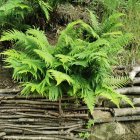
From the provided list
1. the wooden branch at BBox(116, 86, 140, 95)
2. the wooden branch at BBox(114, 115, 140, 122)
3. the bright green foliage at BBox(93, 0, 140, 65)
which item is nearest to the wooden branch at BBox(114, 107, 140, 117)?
the wooden branch at BBox(114, 115, 140, 122)

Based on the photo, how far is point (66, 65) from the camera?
543 centimetres

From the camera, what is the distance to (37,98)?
568 centimetres

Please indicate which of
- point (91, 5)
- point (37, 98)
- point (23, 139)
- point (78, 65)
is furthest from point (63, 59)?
point (91, 5)

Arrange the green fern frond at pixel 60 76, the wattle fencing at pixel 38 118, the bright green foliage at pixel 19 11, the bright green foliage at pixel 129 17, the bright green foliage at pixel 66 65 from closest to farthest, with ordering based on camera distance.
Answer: the green fern frond at pixel 60 76 → the bright green foliage at pixel 66 65 → the wattle fencing at pixel 38 118 → the bright green foliage at pixel 19 11 → the bright green foliage at pixel 129 17

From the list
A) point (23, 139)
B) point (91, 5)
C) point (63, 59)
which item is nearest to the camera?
point (63, 59)

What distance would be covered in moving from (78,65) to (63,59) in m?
0.31

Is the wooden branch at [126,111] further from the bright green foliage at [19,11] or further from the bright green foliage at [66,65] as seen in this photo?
the bright green foliage at [19,11]

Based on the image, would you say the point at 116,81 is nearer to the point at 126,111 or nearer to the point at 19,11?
the point at 126,111

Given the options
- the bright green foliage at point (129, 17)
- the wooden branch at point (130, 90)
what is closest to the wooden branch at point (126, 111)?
the wooden branch at point (130, 90)

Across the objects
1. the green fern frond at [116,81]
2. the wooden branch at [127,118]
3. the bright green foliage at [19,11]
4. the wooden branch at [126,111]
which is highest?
the bright green foliage at [19,11]

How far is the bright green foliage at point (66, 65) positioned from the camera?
5352 millimetres

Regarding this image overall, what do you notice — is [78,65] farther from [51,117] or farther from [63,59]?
[51,117]

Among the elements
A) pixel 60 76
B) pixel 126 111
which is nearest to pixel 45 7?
pixel 60 76

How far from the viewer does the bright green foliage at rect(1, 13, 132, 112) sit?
535 centimetres
